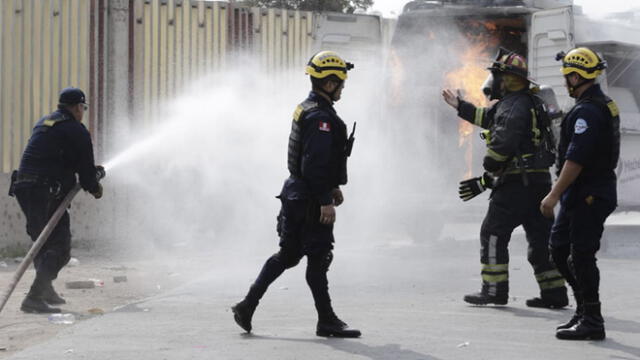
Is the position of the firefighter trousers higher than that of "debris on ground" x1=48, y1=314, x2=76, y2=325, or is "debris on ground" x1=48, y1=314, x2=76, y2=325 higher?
the firefighter trousers

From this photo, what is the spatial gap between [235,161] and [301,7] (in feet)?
51.7

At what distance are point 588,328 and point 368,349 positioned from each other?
132 centimetres

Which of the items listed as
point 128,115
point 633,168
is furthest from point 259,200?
point 633,168

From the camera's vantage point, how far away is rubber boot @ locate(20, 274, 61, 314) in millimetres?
8133

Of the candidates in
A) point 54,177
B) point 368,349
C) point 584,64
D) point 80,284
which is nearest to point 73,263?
point 80,284

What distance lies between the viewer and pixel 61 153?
8453mm

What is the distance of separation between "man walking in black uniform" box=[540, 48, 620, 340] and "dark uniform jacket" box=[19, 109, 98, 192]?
3.61 m

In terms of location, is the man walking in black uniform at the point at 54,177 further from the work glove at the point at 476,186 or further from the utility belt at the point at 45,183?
the work glove at the point at 476,186

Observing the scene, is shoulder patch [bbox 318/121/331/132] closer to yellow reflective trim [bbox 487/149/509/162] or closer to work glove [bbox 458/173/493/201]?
yellow reflective trim [bbox 487/149/509/162]

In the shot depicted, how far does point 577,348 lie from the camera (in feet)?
20.4

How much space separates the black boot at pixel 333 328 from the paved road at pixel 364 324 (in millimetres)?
59

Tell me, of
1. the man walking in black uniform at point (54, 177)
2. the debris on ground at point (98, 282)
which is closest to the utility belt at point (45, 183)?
the man walking in black uniform at point (54, 177)

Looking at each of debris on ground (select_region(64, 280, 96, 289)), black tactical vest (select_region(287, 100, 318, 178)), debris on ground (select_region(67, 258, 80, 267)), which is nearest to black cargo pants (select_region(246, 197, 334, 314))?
black tactical vest (select_region(287, 100, 318, 178))

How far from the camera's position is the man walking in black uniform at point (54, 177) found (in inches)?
329
